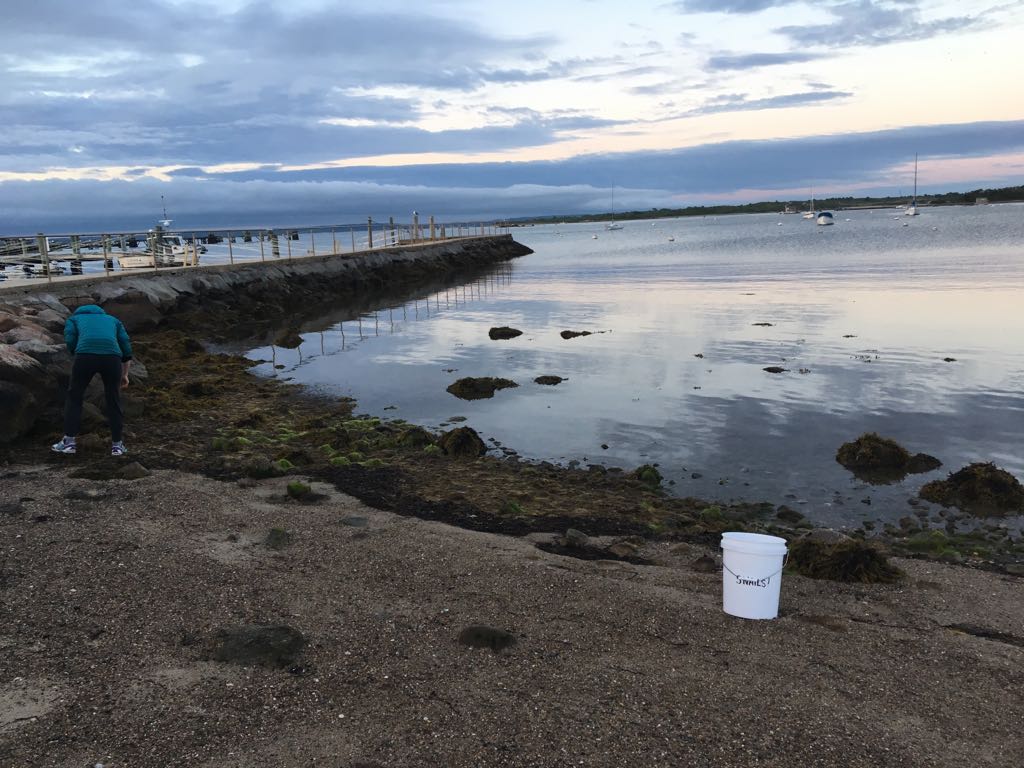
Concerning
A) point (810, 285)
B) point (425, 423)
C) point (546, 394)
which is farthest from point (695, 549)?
point (810, 285)

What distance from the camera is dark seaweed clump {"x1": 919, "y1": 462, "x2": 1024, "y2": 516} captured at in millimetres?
8773

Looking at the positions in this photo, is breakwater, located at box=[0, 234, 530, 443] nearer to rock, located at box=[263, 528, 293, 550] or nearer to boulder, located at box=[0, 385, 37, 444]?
boulder, located at box=[0, 385, 37, 444]

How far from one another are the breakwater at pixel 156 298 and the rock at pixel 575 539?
6928mm

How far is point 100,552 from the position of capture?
19.7 feet

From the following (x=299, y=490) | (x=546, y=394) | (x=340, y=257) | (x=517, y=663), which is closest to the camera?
(x=517, y=663)

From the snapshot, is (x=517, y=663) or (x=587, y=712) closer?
(x=587, y=712)

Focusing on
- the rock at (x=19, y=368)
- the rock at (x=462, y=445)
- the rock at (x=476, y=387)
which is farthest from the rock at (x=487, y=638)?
the rock at (x=476, y=387)

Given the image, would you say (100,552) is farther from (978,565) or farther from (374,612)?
(978,565)

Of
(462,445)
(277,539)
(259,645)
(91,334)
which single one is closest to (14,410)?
(91,334)

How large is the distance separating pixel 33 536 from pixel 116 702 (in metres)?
2.87

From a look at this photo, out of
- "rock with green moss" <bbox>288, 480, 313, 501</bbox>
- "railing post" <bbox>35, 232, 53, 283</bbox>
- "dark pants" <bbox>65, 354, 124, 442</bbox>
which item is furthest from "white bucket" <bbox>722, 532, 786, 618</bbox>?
"railing post" <bbox>35, 232, 53, 283</bbox>

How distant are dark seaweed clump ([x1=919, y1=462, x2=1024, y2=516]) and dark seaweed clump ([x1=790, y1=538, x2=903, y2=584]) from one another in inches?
124

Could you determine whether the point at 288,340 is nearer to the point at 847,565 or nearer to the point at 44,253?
the point at 44,253

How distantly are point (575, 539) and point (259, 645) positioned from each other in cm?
341
